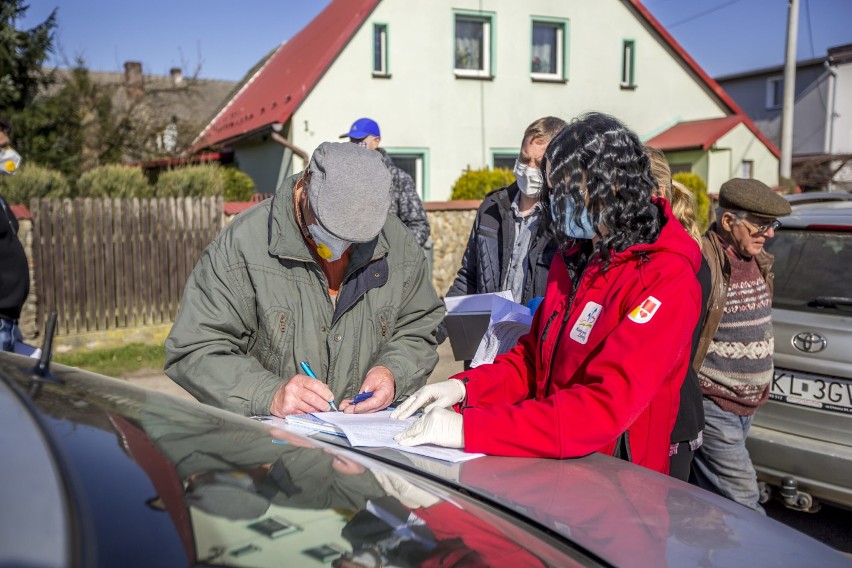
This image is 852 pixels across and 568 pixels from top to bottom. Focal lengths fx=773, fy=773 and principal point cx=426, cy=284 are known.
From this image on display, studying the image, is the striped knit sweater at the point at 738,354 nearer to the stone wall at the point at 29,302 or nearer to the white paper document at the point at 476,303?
the white paper document at the point at 476,303

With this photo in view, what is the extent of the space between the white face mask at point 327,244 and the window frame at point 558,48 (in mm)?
16254

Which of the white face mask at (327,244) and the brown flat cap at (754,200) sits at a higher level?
the brown flat cap at (754,200)

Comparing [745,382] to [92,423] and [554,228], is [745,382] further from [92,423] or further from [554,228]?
[92,423]

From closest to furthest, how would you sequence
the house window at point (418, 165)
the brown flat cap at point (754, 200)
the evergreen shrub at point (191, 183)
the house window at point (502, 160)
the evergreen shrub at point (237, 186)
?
the brown flat cap at point (754, 200) → the evergreen shrub at point (191, 183) → the evergreen shrub at point (237, 186) → the house window at point (418, 165) → the house window at point (502, 160)

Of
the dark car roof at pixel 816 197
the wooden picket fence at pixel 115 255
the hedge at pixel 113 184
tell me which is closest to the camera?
the dark car roof at pixel 816 197

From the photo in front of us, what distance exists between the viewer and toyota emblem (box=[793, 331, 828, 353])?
387 centimetres

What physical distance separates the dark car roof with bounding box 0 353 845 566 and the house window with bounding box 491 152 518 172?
53.1 ft

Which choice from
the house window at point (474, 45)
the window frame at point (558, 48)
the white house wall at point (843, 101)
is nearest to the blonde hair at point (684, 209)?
the house window at point (474, 45)

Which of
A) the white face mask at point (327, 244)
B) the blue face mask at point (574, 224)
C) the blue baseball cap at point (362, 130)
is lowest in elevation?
the white face mask at point (327, 244)

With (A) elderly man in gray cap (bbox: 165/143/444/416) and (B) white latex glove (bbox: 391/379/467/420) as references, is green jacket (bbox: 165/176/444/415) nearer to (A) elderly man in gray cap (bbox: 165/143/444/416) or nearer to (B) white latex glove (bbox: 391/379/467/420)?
(A) elderly man in gray cap (bbox: 165/143/444/416)

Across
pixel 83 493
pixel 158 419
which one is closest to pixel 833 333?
pixel 158 419

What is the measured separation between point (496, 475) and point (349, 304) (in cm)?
99

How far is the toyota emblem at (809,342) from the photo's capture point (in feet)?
12.7

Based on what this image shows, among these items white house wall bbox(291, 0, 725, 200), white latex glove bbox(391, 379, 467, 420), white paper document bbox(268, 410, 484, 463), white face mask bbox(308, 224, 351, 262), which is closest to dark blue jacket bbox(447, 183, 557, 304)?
white face mask bbox(308, 224, 351, 262)
